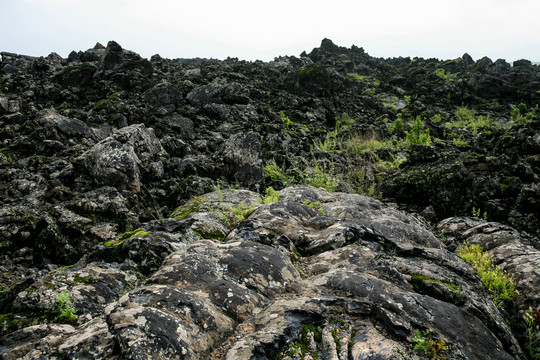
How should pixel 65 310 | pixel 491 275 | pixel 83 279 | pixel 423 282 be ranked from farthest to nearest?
pixel 491 275 < pixel 423 282 < pixel 83 279 < pixel 65 310

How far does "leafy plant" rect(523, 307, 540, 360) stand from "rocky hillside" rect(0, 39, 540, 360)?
40mm

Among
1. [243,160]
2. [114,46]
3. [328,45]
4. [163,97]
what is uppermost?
[328,45]

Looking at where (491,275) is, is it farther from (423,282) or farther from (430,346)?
(430,346)

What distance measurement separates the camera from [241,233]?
4.23 m

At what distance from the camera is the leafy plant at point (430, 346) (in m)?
2.44

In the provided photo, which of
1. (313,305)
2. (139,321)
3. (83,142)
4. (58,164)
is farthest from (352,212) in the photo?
(83,142)

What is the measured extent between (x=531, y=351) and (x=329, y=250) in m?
2.24

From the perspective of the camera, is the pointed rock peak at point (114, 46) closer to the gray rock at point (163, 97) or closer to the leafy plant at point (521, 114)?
the gray rock at point (163, 97)

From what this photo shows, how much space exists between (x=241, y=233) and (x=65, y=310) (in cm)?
215

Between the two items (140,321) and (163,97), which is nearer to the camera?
(140,321)

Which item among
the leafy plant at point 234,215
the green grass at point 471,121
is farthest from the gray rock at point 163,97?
the green grass at point 471,121

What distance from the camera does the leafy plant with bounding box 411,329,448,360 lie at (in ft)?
7.99

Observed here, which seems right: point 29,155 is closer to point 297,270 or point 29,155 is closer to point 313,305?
point 297,270

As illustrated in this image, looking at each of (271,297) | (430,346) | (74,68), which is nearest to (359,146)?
(271,297)
